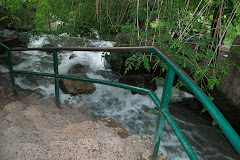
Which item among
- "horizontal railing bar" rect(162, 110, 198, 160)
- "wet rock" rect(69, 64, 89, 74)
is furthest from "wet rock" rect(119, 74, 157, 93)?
"horizontal railing bar" rect(162, 110, 198, 160)

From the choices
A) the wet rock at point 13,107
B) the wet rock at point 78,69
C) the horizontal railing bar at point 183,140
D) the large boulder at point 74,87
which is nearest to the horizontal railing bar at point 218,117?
the horizontal railing bar at point 183,140

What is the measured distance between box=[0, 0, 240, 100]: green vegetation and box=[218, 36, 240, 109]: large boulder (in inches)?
45.0

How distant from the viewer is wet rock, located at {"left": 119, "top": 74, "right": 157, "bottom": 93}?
5.66 m

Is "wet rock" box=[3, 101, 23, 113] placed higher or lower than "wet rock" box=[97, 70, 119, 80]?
higher

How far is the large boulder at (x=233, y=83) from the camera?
502 centimetres

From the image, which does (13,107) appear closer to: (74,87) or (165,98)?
(165,98)

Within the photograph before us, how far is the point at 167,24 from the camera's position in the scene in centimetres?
219

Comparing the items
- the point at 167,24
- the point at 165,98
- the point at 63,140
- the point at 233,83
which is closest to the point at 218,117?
the point at 165,98

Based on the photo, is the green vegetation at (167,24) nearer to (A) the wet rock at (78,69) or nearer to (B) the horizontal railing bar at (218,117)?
(B) the horizontal railing bar at (218,117)

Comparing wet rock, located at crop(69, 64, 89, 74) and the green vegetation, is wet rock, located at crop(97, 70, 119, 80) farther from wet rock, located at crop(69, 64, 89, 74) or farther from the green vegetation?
the green vegetation

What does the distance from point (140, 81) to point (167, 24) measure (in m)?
3.58

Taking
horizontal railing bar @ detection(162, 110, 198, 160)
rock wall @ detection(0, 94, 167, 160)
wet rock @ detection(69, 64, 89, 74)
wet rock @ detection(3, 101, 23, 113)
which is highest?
horizontal railing bar @ detection(162, 110, 198, 160)

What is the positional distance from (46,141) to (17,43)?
7.85 meters

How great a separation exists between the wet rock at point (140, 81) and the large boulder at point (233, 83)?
2050 millimetres
